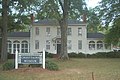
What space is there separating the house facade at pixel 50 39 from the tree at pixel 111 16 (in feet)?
26.9

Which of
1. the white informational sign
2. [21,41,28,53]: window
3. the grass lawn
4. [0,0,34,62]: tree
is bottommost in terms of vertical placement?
the grass lawn

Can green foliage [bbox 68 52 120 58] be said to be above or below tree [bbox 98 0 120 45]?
below

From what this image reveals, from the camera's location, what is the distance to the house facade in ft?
178

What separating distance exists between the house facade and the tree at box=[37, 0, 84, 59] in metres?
11.7

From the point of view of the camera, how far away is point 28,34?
57.1 m

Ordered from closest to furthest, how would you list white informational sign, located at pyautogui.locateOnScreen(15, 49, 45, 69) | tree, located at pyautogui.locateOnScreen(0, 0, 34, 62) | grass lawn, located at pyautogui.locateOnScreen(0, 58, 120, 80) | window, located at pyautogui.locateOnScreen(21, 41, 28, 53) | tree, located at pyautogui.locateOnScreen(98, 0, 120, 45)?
grass lawn, located at pyautogui.locateOnScreen(0, 58, 120, 80), white informational sign, located at pyautogui.locateOnScreen(15, 49, 45, 69), tree, located at pyautogui.locateOnScreen(0, 0, 34, 62), tree, located at pyautogui.locateOnScreen(98, 0, 120, 45), window, located at pyautogui.locateOnScreen(21, 41, 28, 53)

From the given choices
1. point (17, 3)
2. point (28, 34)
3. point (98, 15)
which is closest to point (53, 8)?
point (17, 3)

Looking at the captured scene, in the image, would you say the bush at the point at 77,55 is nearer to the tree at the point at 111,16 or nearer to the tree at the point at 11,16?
the tree at the point at 111,16

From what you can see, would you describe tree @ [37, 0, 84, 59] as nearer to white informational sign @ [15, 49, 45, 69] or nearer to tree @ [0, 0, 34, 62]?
tree @ [0, 0, 34, 62]

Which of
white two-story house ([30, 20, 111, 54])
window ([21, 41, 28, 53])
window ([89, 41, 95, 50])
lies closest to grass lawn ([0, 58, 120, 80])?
white two-story house ([30, 20, 111, 54])

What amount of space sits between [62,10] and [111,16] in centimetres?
935

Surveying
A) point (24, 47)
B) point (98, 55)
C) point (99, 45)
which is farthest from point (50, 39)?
point (99, 45)

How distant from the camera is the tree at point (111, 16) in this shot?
4311cm

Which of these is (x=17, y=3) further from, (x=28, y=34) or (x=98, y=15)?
(x=28, y=34)
